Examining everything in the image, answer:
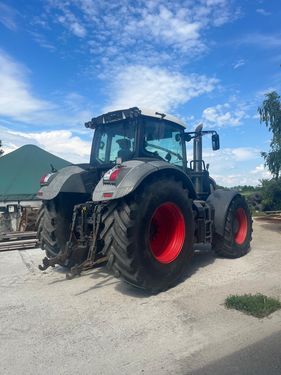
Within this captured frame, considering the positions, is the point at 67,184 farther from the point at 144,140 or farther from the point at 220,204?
the point at 220,204

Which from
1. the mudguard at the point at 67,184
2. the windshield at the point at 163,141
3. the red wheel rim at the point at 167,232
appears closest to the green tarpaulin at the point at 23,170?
the mudguard at the point at 67,184

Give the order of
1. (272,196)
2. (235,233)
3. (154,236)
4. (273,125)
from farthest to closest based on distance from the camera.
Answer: (273,125) → (272,196) → (235,233) → (154,236)

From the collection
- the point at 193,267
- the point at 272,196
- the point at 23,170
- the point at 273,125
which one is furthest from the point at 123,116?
the point at 273,125

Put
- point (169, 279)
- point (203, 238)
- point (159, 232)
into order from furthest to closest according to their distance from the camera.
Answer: point (203, 238), point (159, 232), point (169, 279)

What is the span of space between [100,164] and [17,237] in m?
5.09

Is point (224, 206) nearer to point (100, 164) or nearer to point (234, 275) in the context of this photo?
point (234, 275)

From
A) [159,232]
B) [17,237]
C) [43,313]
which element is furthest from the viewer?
[17,237]

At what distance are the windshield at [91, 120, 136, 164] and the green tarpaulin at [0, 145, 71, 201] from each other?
865 cm

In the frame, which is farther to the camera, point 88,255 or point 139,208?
point 88,255

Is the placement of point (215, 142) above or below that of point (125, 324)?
above

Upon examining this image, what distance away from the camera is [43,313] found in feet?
14.1

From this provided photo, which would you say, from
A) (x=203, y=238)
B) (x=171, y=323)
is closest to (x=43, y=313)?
(x=171, y=323)

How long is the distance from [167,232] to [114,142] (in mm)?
1965

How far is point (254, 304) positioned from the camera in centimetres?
425
